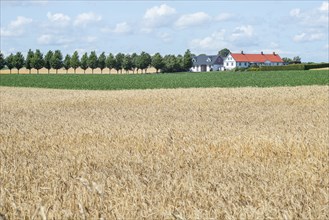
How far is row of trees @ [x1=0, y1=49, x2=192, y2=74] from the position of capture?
157 metres

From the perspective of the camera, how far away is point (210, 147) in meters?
9.30

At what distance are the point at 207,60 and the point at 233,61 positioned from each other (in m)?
9.97

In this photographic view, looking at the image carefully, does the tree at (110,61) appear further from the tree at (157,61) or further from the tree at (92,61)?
the tree at (157,61)

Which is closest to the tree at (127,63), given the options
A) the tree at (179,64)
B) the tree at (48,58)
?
the tree at (179,64)

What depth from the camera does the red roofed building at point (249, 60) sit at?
18723cm

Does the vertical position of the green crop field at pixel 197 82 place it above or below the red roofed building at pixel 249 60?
below

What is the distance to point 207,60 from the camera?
189000 mm

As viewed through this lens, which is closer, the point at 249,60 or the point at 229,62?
the point at 249,60

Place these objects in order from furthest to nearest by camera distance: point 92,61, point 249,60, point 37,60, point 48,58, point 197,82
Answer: point 249,60, point 92,61, point 48,58, point 37,60, point 197,82

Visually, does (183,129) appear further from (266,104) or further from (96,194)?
(266,104)

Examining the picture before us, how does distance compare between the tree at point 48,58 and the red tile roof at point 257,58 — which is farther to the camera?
the red tile roof at point 257,58

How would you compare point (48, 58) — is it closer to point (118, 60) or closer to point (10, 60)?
point (10, 60)

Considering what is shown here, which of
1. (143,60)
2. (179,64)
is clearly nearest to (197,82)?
(179,64)

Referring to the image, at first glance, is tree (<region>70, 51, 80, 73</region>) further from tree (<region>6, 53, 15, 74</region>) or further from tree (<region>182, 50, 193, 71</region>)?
tree (<region>182, 50, 193, 71</region>)
